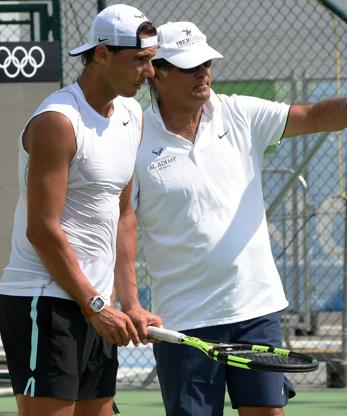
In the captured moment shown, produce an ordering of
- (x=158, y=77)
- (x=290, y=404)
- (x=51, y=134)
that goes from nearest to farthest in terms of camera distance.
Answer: (x=51, y=134)
(x=158, y=77)
(x=290, y=404)

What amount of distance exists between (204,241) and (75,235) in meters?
0.83

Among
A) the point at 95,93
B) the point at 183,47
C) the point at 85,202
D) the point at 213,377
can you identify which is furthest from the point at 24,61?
the point at 85,202

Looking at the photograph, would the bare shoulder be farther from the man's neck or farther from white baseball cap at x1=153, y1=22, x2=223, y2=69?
white baseball cap at x1=153, y1=22, x2=223, y2=69

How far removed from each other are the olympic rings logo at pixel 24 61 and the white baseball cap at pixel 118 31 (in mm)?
3463

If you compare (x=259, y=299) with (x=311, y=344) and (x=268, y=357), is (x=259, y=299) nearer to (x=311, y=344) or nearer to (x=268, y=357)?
(x=268, y=357)

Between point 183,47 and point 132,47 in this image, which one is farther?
point 183,47

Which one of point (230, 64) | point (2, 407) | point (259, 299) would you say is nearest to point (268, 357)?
point (259, 299)

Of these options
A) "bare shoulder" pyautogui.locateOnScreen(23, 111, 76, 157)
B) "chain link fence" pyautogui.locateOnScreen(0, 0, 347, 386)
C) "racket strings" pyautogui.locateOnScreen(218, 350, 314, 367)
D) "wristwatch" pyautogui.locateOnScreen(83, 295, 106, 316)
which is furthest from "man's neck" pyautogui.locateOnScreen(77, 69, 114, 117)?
"chain link fence" pyautogui.locateOnScreen(0, 0, 347, 386)

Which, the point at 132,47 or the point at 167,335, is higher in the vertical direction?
the point at 132,47

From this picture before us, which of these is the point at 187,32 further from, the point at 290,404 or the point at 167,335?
the point at 290,404

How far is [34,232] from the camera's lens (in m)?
3.89

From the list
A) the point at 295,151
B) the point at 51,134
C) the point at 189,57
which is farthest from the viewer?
the point at 295,151

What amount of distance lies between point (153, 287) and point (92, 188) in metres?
1.00

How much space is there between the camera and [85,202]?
401cm
